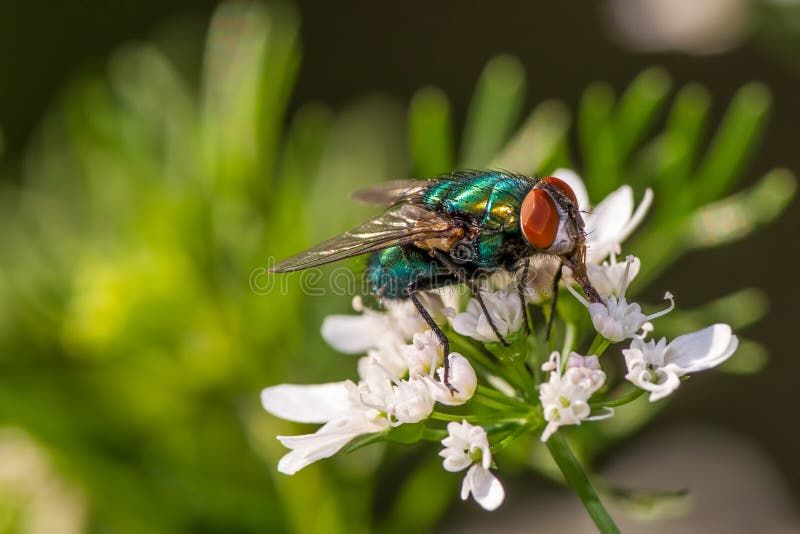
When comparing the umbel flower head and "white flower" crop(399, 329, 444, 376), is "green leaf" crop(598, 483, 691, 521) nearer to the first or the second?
the umbel flower head

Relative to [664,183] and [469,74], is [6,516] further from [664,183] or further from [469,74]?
[469,74]

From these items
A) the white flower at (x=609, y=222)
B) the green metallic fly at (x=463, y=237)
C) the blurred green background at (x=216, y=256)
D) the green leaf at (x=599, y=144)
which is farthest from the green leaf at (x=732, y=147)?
the green metallic fly at (x=463, y=237)

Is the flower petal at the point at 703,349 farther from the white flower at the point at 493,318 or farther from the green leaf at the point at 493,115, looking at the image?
the green leaf at the point at 493,115

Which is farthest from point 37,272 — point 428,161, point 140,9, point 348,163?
point 140,9

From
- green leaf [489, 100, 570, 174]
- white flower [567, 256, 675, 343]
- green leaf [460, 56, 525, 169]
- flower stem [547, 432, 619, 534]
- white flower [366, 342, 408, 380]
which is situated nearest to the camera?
flower stem [547, 432, 619, 534]

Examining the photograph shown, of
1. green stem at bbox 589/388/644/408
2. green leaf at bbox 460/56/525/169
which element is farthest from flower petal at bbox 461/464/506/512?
green leaf at bbox 460/56/525/169

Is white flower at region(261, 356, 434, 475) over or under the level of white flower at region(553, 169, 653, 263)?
under

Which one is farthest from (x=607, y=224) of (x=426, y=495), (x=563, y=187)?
(x=426, y=495)
